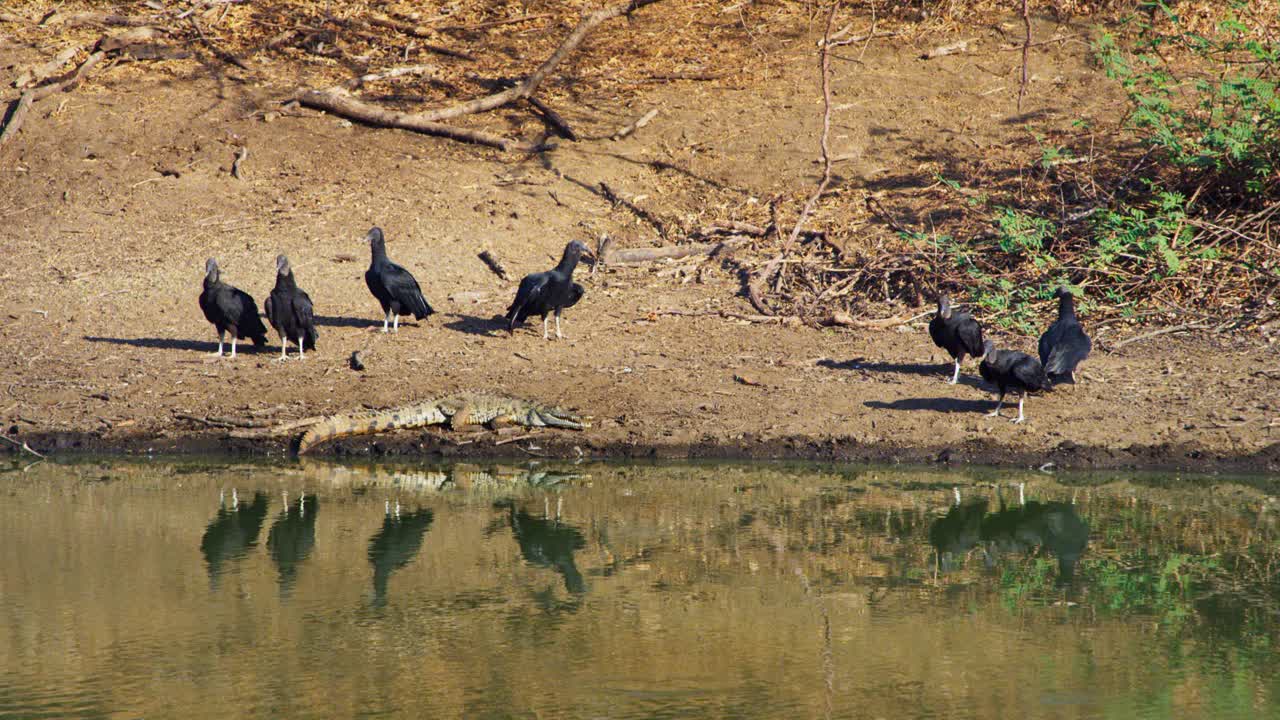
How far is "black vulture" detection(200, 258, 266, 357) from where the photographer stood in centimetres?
1227

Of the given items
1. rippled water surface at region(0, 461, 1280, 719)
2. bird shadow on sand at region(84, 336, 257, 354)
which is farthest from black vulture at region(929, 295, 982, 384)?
bird shadow on sand at region(84, 336, 257, 354)

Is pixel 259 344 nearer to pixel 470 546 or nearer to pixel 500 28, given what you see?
pixel 470 546

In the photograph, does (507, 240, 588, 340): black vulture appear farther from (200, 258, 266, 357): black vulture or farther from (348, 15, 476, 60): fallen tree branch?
(348, 15, 476, 60): fallen tree branch

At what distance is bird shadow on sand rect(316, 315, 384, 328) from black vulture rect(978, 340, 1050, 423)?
19.1 ft

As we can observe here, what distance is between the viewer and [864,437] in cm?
1116

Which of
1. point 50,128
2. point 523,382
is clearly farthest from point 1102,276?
point 50,128

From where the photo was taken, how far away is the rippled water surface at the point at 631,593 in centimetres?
577

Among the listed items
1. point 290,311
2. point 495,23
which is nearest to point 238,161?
point 495,23

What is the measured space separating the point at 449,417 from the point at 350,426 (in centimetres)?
78

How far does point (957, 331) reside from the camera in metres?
11.6

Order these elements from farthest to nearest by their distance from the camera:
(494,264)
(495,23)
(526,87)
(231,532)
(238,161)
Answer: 1. (495,23)
2. (526,87)
3. (238,161)
4. (494,264)
5. (231,532)

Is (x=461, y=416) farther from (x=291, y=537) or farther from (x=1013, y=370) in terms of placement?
(x=1013, y=370)

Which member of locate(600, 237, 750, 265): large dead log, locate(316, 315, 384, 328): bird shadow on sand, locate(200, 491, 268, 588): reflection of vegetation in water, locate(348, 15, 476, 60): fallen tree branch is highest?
locate(348, 15, 476, 60): fallen tree branch

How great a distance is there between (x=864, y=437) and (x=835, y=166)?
6966 mm
